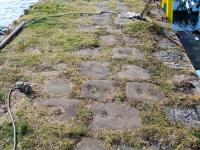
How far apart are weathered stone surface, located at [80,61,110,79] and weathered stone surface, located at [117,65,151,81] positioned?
0.54 ft

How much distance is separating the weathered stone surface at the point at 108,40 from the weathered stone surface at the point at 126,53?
0.20 meters

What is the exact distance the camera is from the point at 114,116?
10.8 ft

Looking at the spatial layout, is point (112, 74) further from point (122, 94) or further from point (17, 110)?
point (17, 110)

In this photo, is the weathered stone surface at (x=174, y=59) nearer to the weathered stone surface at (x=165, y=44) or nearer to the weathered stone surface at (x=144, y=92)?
the weathered stone surface at (x=165, y=44)

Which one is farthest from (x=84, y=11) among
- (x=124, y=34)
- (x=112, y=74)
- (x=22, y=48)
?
(x=112, y=74)

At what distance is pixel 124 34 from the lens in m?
5.33

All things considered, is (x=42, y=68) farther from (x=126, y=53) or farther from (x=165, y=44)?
(x=165, y=44)

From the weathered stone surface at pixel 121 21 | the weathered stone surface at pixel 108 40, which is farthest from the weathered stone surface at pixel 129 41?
the weathered stone surface at pixel 121 21

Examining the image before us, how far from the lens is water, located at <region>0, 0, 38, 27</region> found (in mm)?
6657

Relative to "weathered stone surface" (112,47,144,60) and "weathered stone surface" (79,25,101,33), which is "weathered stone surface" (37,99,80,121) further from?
"weathered stone surface" (79,25,101,33)

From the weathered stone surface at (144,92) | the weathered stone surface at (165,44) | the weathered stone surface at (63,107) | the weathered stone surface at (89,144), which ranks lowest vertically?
the weathered stone surface at (89,144)

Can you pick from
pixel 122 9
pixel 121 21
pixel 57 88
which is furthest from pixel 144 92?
pixel 122 9

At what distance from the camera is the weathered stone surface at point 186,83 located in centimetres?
378

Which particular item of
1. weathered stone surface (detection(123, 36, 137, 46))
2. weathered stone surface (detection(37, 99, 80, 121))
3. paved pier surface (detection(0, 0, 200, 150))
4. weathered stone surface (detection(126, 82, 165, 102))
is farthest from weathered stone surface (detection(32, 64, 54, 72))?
weathered stone surface (detection(123, 36, 137, 46))
